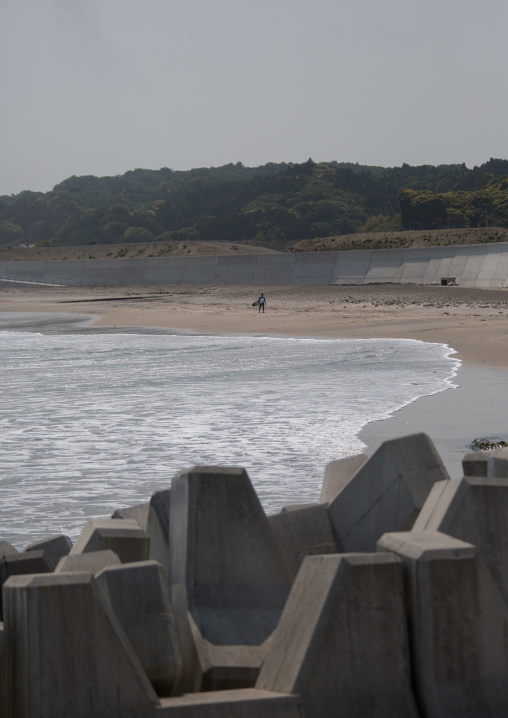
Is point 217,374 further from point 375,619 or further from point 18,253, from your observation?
point 18,253

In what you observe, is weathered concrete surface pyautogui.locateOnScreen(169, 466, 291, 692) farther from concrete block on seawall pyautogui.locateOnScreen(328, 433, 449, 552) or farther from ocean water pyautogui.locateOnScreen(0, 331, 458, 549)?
ocean water pyautogui.locateOnScreen(0, 331, 458, 549)

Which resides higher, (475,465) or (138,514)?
(475,465)

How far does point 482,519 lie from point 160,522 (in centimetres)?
130

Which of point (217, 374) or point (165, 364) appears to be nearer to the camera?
point (217, 374)

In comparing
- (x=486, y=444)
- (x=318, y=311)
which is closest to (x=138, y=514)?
(x=486, y=444)

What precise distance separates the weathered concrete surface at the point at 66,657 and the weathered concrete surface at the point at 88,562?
0.46m

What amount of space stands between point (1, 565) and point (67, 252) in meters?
74.9

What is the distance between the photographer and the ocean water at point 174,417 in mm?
6289

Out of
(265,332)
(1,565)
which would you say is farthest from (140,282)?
(1,565)

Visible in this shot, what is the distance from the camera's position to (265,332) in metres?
26.0

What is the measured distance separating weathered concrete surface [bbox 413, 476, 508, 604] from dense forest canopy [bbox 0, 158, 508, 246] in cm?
8767

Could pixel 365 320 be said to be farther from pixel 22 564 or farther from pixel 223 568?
pixel 223 568

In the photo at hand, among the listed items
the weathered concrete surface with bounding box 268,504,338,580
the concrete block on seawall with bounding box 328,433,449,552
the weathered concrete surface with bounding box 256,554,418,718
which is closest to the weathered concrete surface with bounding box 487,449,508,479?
the concrete block on seawall with bounding box 328,433,449,552

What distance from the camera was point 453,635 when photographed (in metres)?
2.30
